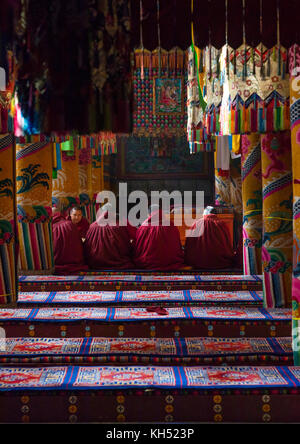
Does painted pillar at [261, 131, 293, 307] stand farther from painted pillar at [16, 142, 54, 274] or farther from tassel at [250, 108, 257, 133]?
painted pillar at [16, 142, 54, 274]

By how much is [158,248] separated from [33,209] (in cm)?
166

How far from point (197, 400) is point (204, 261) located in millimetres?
3894

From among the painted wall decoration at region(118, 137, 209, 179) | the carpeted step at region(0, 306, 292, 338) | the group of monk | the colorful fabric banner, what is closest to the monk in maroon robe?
the group of monk

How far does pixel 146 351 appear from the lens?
383 cm

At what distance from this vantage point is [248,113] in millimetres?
4125

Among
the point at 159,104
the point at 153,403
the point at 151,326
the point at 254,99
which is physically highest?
the point at 159,104

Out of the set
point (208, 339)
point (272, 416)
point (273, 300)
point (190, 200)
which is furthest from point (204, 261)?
point (190, 200)

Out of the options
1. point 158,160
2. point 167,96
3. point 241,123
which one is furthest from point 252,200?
point 158,160

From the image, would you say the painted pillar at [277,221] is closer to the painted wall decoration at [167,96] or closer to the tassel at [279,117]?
the tassel at [279,117]

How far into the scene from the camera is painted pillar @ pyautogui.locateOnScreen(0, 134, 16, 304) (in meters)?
4.75

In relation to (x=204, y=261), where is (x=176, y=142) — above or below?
above

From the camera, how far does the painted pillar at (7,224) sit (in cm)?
475

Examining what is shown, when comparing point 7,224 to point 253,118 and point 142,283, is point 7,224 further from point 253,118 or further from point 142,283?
point 253,118
